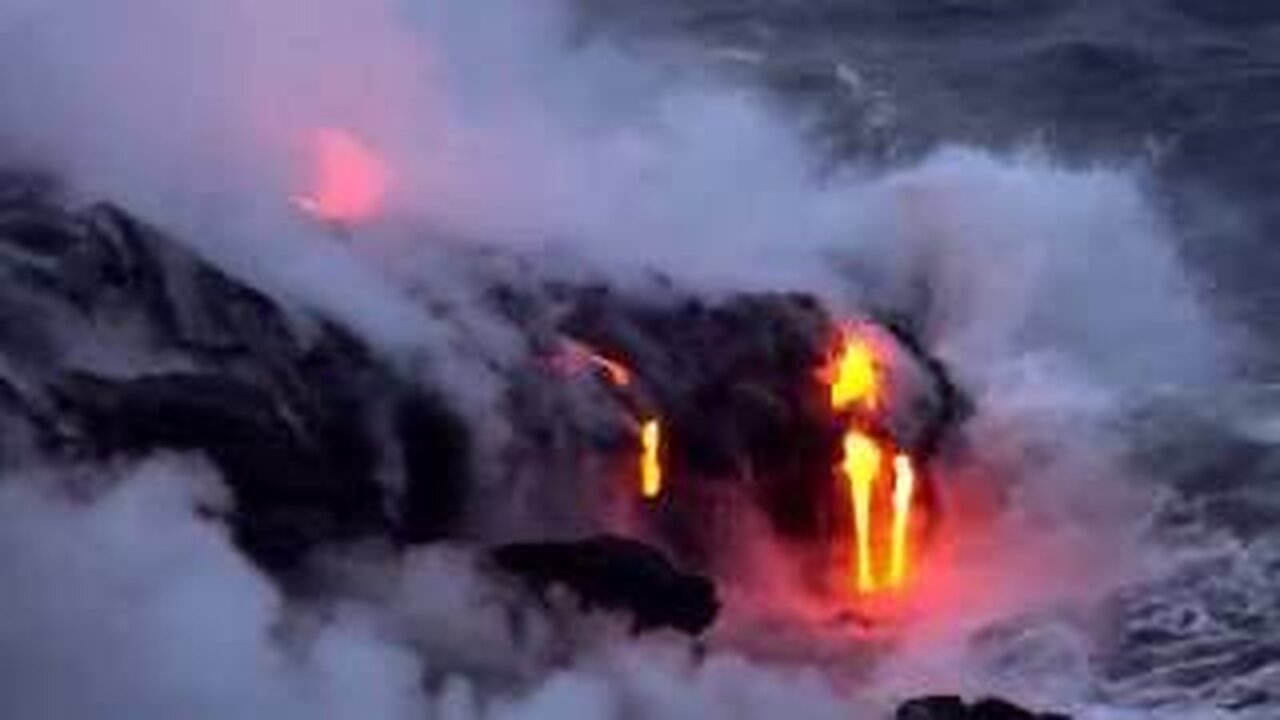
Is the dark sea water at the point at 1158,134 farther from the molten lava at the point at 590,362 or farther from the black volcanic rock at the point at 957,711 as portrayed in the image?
the molten lava at the point at 590,362

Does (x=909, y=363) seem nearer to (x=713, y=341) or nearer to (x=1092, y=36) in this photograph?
(x=713, y=341)

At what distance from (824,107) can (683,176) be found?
25.5ft

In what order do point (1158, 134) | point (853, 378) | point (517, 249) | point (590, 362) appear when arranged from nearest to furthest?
point (590, 362) < point (853, 378) < point (517, 249) < point (1158, 134)

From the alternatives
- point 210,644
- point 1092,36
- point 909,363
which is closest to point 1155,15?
point 1092,36

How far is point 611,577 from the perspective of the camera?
2497 cm

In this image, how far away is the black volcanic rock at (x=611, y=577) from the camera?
2494 cm

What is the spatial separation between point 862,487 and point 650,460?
2.00 m

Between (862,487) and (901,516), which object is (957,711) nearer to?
(862,487)

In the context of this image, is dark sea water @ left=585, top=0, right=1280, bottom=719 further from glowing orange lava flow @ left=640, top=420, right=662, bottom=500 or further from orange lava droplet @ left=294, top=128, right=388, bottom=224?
orange lava droplet @ left=294, top=128, right=388, bottom=224

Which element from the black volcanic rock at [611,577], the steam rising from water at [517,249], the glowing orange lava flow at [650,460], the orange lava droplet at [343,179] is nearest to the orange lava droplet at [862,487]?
the steam rising from water at [517,249]

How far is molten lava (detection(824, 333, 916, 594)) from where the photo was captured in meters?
27.4

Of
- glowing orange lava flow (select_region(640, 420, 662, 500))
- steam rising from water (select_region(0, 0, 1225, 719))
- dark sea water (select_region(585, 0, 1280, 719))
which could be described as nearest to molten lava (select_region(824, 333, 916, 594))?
steam rising from water (select_region(0, 0, 1225, 719))

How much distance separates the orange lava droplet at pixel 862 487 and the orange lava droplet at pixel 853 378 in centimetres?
29

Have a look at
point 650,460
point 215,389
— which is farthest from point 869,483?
point 215,389
